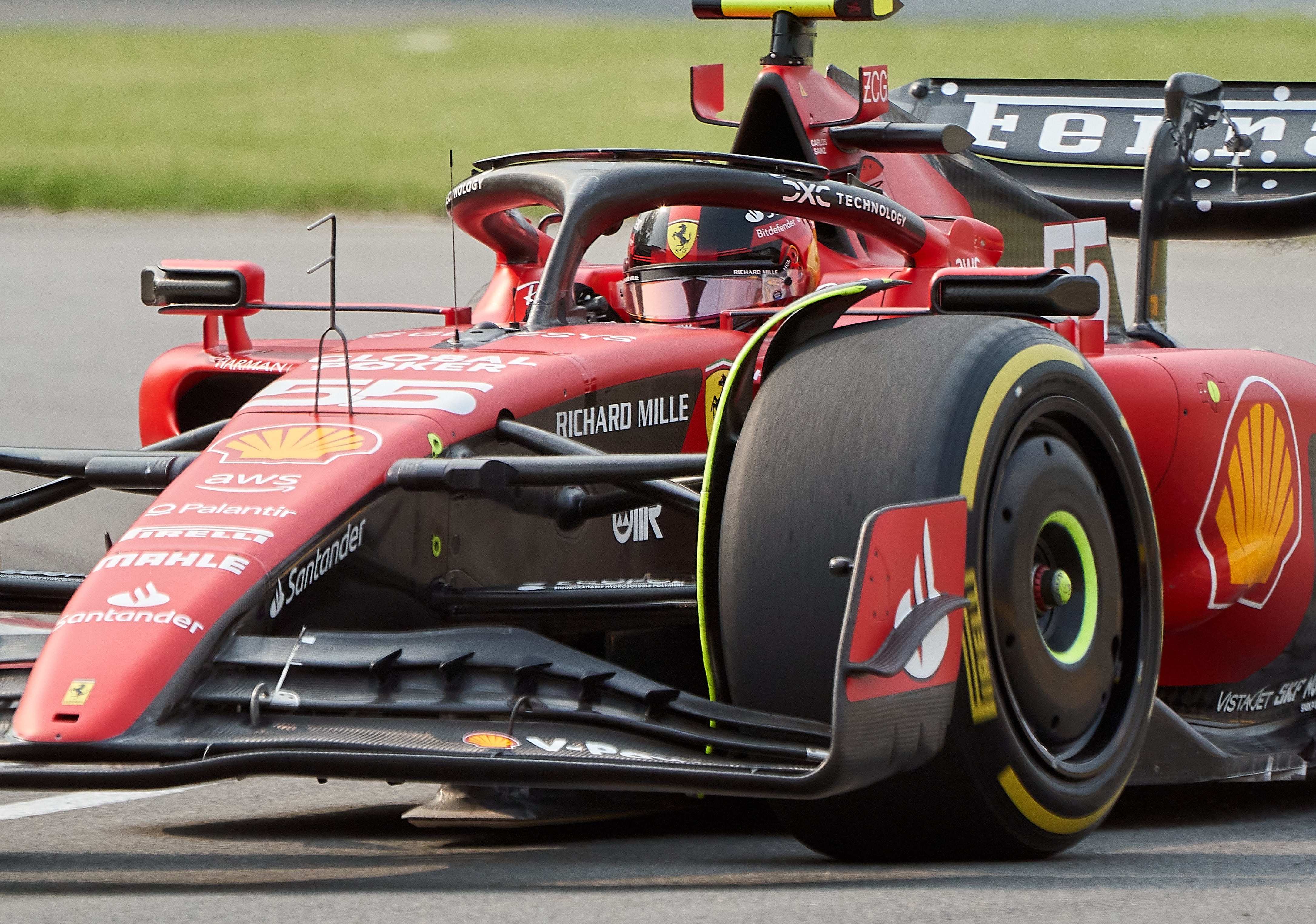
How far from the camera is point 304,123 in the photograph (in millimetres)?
27625

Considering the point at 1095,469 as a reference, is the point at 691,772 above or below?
below

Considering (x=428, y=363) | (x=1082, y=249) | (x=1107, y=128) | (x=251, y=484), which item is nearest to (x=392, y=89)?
(x=1107, y=128)

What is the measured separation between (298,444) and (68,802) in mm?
1188

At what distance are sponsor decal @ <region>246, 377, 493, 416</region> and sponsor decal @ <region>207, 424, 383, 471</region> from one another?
2.2 inches

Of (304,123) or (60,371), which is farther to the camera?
(304,123)

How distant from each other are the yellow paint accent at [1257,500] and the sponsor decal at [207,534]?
7.88 ft

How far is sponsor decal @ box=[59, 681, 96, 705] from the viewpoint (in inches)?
119

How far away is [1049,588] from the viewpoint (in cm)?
336

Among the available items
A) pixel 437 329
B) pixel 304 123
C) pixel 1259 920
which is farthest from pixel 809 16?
pixel 304 123

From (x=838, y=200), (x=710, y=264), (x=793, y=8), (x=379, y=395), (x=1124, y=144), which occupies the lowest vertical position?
(x=379, y=395)

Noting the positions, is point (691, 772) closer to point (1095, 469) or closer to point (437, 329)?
point (1095, 469)

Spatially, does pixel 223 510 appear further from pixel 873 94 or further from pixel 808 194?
pixel 873 94

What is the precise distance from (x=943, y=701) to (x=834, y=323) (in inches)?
30.7

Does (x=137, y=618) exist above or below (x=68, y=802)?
A: above
